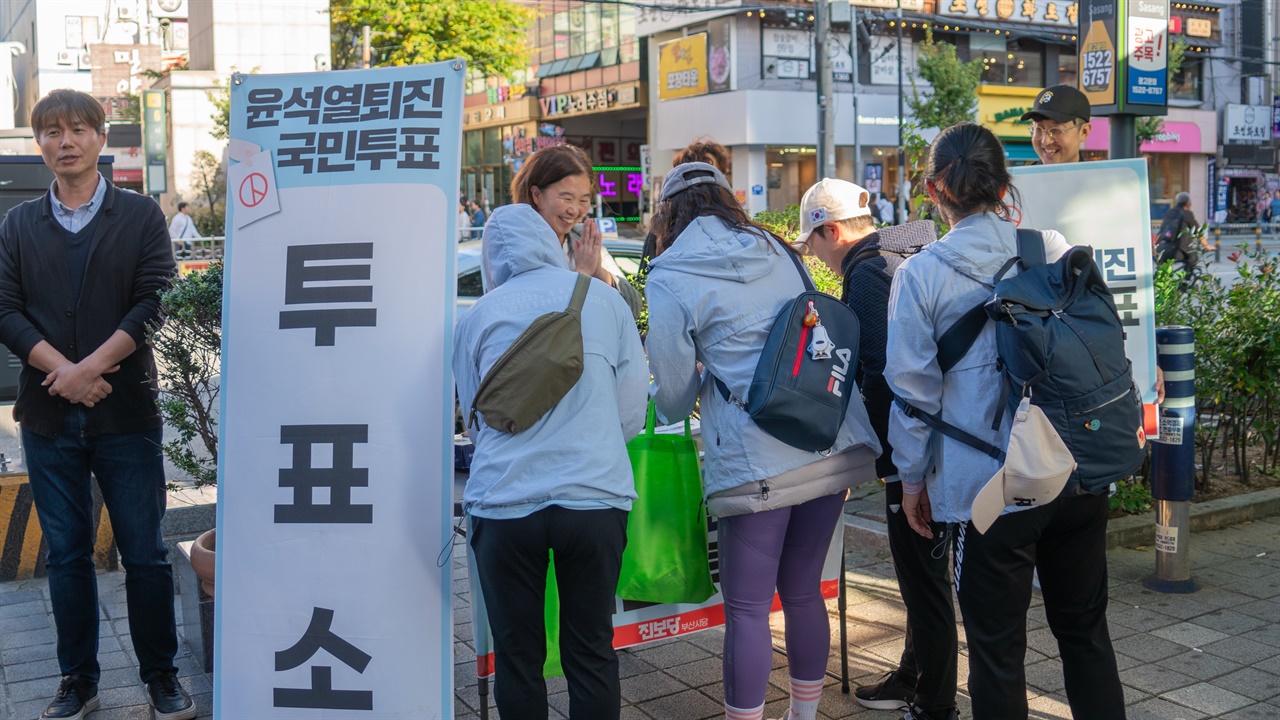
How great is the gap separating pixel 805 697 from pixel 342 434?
1.61 metres

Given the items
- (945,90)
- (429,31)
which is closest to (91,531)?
(429,31)

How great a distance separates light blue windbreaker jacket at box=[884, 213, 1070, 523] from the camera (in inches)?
116

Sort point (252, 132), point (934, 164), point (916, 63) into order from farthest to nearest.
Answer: point (916, 63)
point (252, 132)
point (934, 164)

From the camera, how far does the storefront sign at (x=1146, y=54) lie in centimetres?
622

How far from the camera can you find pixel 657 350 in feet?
10.7

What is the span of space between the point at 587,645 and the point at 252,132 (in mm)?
1822

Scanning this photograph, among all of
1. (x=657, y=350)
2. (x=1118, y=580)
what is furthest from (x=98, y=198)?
(x=1118, y=580)

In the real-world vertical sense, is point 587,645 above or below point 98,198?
below

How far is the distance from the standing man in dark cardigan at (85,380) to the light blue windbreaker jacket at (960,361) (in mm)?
2560

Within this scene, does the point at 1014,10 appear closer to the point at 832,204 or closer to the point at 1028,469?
the point at 832,204

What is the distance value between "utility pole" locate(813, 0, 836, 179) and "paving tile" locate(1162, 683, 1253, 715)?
1884 centimetres

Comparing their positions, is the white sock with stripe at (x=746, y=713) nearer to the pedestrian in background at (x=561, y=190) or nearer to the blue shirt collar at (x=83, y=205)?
the pedestrian in background at (x=561, y=190)

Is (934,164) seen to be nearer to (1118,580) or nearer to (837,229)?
(837,229)

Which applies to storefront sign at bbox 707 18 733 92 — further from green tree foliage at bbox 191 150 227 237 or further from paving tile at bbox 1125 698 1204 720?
paving tile at bbox 1125 698 1204 720
